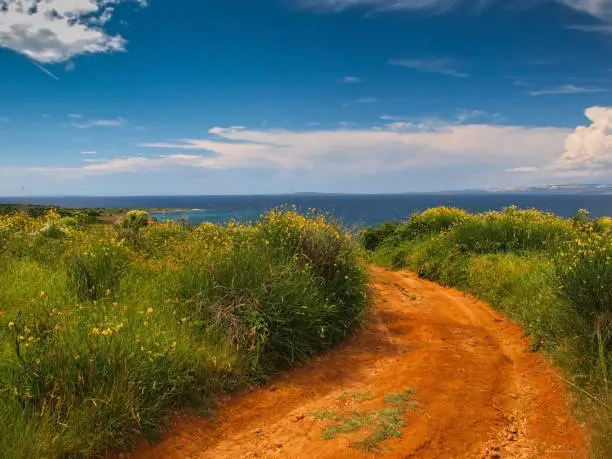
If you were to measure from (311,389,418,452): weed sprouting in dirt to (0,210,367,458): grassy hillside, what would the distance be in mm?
1250

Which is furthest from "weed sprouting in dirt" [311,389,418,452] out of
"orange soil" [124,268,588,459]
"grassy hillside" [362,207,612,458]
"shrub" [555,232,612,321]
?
"shrub" [555,232,612,321]

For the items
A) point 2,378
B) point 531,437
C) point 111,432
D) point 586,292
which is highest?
point 586,292

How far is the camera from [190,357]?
17.8 feet

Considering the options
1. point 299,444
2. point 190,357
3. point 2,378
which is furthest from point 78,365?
point 299,444

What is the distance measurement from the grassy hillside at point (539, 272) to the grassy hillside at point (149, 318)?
10.6ft

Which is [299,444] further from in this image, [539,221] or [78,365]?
[539,221]

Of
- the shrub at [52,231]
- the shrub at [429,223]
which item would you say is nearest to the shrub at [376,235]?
the shrub at [429,223]

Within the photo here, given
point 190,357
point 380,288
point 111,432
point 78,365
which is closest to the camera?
point 111,432

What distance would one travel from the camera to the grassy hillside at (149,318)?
4.25 meters

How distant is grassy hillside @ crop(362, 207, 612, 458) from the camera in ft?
18.4

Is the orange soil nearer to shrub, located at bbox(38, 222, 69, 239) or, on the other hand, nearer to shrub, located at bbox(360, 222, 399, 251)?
shrub, located at bbox(38, 222, 69, 239)

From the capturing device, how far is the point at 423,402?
5438 mm

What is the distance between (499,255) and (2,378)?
11042 millimetres

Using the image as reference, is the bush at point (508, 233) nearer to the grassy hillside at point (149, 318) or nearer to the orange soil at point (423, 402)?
the orange soil at point (423, 402)
